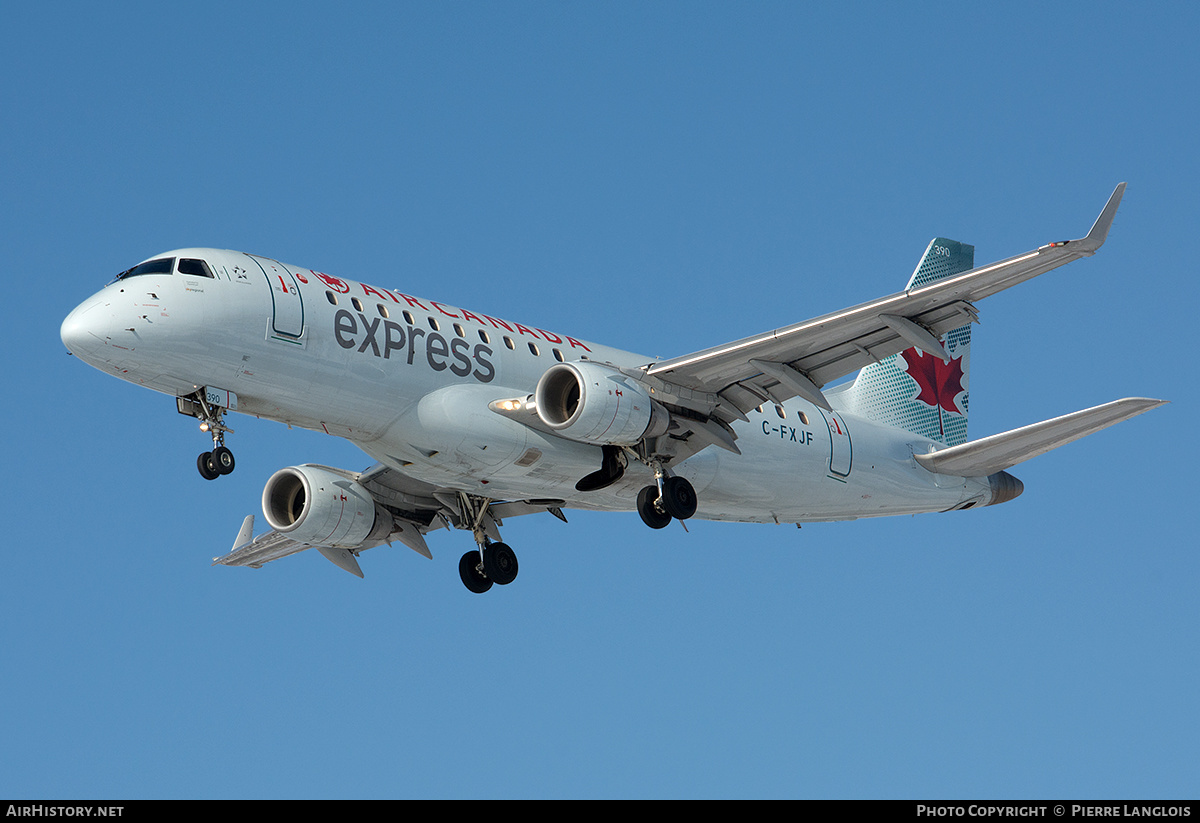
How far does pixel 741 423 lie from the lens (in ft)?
102

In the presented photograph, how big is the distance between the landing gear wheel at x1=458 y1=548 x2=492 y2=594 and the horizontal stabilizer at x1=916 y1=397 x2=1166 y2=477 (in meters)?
10.6

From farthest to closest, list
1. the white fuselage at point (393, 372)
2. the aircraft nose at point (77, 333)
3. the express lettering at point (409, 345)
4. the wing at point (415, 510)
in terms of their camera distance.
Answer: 1. the wing at point (415, 510)
2. the express lettering at point (409, 345)
3. the white fuselage at point (393, 372)
4. the aircraft nose at point (77, 333)

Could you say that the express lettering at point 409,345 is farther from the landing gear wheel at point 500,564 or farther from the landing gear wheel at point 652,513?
the landing gear wheel at point 500,564

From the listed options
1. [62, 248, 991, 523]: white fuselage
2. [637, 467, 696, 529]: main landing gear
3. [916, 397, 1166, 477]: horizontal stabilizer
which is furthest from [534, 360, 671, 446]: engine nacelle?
[916, 397, 1166, 477]: horizontal stabilizer

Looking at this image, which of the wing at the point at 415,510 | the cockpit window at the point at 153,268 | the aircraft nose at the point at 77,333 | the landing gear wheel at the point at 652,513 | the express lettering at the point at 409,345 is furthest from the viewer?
the wing at the point at 415,510

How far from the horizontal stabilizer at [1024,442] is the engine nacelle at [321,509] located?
42.5 feet

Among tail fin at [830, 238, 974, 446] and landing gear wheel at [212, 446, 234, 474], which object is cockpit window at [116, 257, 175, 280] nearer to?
landing gear wheel at [212, 446, 234, 474]

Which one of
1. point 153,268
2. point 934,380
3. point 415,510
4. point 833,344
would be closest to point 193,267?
point 153,268

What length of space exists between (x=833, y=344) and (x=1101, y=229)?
5.78m

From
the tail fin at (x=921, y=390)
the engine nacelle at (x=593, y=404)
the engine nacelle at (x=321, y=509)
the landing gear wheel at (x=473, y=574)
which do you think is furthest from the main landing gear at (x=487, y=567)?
the tail fin at (x=921, y=390)

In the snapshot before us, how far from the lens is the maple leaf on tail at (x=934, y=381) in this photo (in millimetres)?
36094
